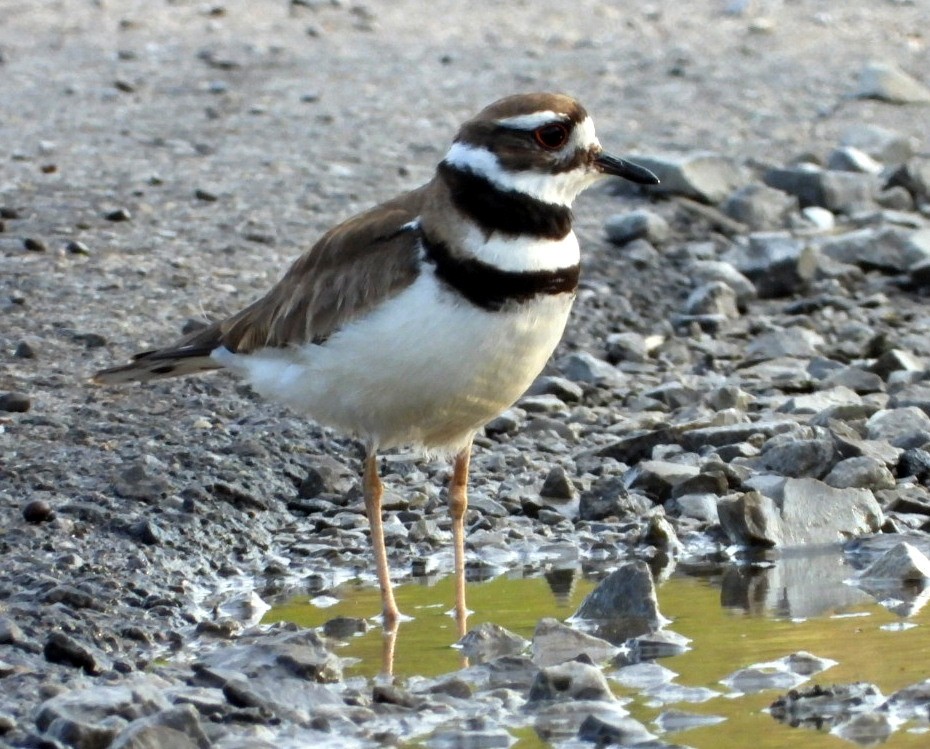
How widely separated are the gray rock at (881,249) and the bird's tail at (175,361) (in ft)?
15.3

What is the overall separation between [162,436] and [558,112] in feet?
7.20

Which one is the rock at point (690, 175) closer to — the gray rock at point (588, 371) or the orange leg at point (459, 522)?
the gray rock at point (588, 371)

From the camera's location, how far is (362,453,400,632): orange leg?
5.66 metres

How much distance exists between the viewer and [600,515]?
667cm

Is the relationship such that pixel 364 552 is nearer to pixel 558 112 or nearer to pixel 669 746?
pixel 558 112

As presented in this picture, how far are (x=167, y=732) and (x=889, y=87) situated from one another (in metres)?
11.4

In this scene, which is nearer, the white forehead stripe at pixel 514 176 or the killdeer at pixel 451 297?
the killdeer at pixel 451 297

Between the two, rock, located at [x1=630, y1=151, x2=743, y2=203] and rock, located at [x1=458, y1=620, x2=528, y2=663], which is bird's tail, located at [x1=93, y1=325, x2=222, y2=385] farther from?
rock, located at [x1=630, y1=151, x2=743, y2=203]

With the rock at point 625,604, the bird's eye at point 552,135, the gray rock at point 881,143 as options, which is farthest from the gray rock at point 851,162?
the rock at point 625,604

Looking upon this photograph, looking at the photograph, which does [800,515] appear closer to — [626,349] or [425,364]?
[425,364]

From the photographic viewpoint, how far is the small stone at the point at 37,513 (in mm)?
5961

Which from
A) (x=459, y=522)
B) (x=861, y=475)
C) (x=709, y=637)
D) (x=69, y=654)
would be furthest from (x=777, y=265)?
(x=69, y=654)

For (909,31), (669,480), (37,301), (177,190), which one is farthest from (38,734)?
(909,31)

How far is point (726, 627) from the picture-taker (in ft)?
17.9
